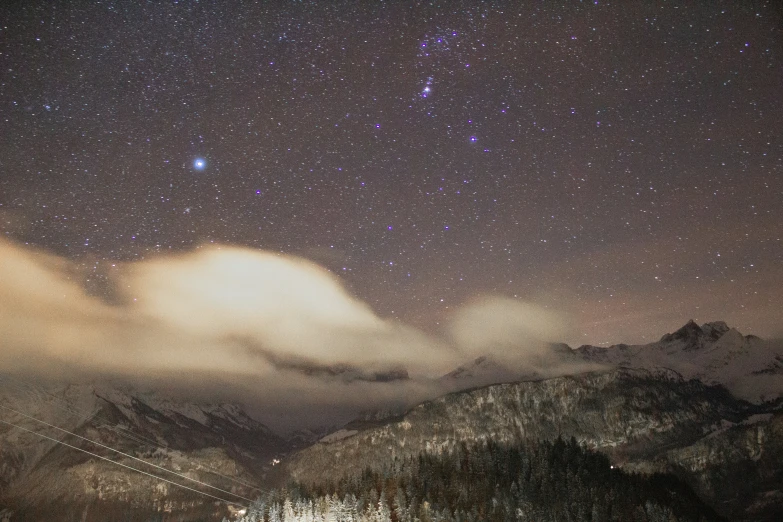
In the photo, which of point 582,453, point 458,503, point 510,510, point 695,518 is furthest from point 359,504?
point 695,518

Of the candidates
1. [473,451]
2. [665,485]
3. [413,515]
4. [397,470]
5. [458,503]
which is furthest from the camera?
[665,485]

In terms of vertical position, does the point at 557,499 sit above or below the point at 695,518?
above

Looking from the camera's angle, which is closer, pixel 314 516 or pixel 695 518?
pixel 314 516

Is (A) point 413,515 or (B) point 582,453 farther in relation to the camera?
(B) point 582,453

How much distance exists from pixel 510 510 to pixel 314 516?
50449 millimetres

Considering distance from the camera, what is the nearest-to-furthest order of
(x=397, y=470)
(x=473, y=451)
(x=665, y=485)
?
(x=397, y=470), (x=473, y=451), (x=665, y=485)

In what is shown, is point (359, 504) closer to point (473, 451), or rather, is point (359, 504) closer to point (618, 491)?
point (473, 451)

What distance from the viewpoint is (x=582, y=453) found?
176875mm

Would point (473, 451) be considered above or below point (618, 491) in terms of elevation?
above

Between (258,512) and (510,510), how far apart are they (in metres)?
65.3

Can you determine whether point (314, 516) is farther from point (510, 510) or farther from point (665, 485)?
point (665, 485)

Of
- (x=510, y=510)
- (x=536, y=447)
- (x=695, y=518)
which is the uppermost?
(x=536, y=447)

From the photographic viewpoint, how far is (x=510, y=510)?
136 meters

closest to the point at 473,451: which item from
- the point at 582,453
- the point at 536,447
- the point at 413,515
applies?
the point at 536,447
